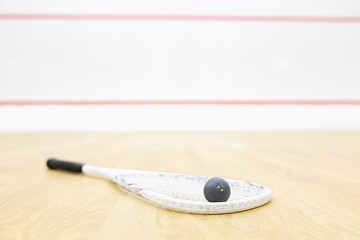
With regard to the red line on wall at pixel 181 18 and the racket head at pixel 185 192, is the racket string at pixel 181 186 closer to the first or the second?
the racket head at pixel 185 192

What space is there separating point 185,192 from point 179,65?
274cm

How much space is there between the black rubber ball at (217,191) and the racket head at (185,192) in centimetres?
2

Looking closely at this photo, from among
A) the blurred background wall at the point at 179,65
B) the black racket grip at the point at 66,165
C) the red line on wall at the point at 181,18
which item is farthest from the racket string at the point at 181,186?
the red line on wall at the point at 181,18

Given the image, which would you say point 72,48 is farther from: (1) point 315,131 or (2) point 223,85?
(1) point 315,131

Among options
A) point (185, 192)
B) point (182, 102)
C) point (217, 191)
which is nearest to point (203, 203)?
point (217, 191)

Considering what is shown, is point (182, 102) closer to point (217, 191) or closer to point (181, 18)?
point (181, 18)

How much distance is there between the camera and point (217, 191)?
29.0 inches

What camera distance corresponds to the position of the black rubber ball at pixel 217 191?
740 millimetres

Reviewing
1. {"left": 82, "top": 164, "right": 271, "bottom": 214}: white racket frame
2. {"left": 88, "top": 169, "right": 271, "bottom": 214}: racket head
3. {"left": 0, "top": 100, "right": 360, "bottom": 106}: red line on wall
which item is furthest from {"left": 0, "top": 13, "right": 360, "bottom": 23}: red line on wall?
{"left": 82, "top": 164, "right": 271, "bottom": 214}: white racket frame

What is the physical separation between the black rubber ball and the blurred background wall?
270cm

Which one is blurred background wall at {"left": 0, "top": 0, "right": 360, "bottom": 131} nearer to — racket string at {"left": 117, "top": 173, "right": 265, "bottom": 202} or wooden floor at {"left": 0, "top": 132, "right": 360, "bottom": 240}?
wooden floor at {"left": 0, "top": 132, "right": 360, "bottom": 240}

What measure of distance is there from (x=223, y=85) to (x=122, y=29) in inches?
47.1

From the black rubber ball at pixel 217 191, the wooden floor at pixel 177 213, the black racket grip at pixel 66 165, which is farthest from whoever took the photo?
the black racket grip at pixel 66 165

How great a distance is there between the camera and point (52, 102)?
3.41m
